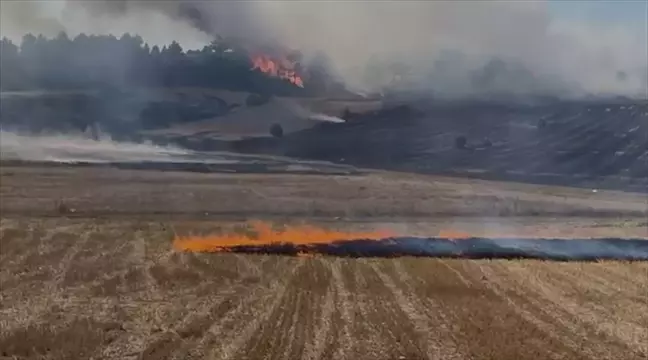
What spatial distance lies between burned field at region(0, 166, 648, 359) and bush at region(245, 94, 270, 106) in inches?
7.8

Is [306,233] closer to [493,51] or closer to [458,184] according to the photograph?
[458,184]

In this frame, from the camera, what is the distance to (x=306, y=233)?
196 centimetres

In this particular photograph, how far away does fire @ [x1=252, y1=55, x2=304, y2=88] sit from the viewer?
6.38 feet

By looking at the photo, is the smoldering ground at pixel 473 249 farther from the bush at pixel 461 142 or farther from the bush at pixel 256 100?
the bush at pixel 256 100

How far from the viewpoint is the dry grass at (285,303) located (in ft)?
5.75

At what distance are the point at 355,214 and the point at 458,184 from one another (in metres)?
0.29

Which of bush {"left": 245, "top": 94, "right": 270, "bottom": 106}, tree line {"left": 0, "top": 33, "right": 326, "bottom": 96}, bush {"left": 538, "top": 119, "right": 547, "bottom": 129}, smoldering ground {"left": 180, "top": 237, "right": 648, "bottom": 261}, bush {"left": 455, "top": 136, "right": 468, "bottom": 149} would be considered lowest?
smoldering ground {"left": 180, "top": 237, "right": 648, "bottom": 261}

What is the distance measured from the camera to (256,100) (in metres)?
1.96

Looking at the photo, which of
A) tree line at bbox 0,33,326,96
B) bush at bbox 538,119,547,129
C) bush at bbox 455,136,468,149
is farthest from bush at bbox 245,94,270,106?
bush at bbox 538,119,547,129

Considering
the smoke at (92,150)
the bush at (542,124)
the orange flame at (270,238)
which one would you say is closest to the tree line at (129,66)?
the smoke at (92,150)

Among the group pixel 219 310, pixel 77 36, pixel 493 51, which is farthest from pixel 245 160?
pixel 493 51

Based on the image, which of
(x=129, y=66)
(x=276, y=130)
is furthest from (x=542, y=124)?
(x=129, y=66)

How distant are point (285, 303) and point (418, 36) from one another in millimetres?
788

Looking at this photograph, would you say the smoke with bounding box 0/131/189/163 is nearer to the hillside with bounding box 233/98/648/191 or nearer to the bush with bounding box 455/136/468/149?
the hillside with bounding box 233/98/648/191
